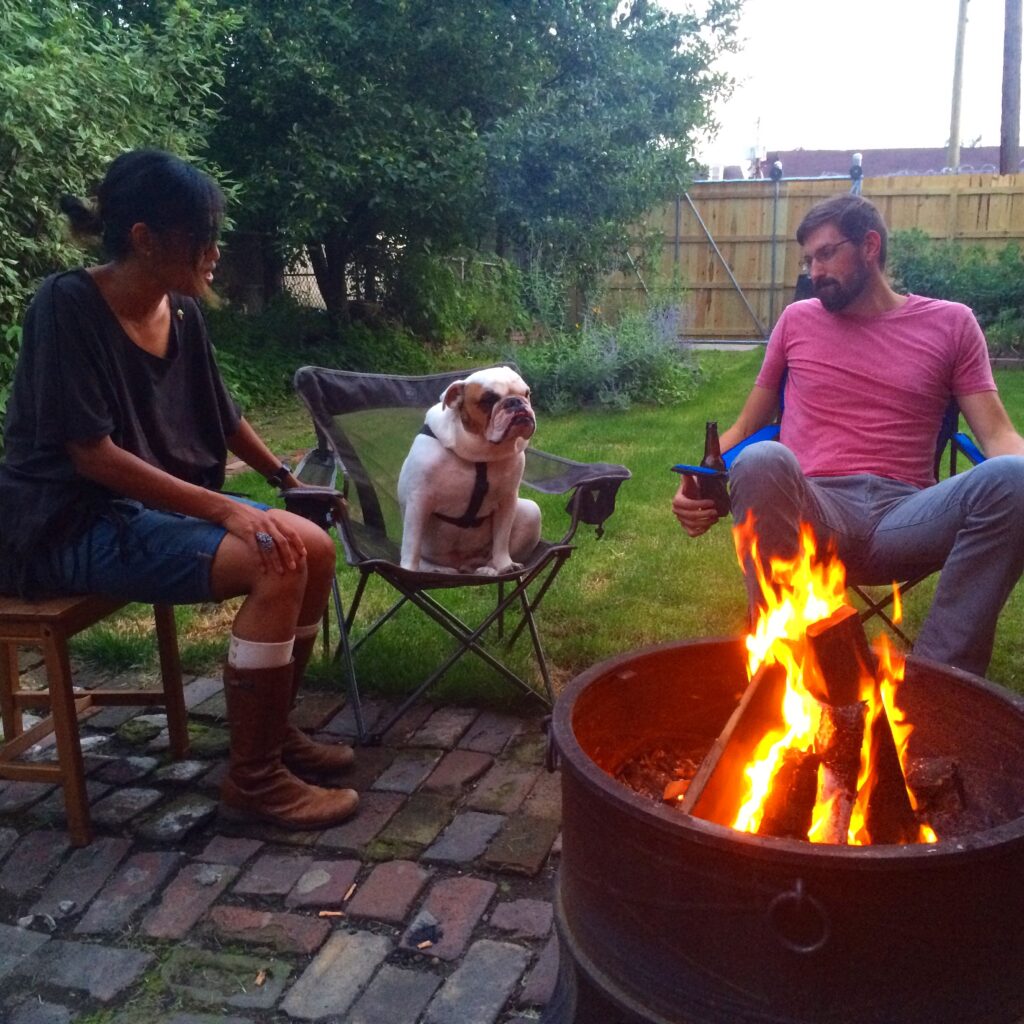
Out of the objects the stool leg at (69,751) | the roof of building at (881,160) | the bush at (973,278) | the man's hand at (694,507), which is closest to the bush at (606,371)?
the bush at (973,278)

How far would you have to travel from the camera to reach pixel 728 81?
11039mm

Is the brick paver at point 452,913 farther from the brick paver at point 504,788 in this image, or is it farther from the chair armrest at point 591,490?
the chair armrest at point 591,490

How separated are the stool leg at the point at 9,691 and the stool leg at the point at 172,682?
1.27 feet

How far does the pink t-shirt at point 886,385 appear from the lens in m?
2.84

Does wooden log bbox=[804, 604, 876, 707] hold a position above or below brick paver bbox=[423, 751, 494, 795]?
above

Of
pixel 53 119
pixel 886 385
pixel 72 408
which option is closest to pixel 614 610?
pixel 886 385

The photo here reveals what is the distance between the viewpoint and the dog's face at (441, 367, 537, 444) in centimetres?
289

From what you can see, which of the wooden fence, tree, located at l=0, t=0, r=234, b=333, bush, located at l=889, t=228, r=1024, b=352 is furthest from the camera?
the wooden fence

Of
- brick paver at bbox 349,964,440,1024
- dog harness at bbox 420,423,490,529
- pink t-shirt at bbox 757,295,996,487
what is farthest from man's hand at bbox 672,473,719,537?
brick paver at bbox 349,964,440,1024

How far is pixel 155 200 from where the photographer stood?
2.19 metres

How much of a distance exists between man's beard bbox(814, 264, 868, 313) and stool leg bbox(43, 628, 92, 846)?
7.44 feet

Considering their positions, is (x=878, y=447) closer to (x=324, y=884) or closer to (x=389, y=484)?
(x=389, y=484)

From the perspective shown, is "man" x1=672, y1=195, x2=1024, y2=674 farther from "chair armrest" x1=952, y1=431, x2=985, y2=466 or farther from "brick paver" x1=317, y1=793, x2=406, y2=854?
"brick paver" x1=317, y1=793, x2=406, y2=854

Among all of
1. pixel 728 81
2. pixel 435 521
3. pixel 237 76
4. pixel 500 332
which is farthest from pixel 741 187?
pixel 435 521
